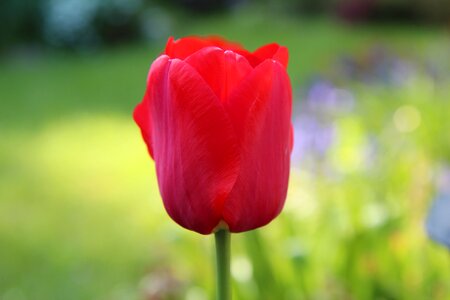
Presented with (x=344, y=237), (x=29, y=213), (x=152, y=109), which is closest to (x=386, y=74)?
(x=29, y=213)

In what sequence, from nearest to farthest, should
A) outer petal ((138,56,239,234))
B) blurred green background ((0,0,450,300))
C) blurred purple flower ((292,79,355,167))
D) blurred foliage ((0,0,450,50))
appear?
outer petal ((138,56,239,234)) < blurred green background ((0,0,450,300)) < blurred purple flower ((292,79,355,167)) < blurred foliage ((0,0,450,50))

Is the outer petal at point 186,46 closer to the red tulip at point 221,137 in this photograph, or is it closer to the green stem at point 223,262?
the red tulip at point 221,137

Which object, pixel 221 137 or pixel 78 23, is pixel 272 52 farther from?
pixel 78 23

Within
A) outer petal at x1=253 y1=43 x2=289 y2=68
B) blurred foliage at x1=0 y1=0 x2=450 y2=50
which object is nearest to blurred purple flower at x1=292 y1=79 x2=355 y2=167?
outer petal at x1=253 y1=43 x2=289 y2=68

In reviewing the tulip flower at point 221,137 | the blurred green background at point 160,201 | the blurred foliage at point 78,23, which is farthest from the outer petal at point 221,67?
the blurred foliage at point 78,23

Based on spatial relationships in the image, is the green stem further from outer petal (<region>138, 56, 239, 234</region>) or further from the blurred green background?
the blurred green background

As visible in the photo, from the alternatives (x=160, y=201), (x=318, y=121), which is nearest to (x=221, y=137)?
(x=160, y=201)

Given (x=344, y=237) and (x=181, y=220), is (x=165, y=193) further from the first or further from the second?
(x=344, y=237)
